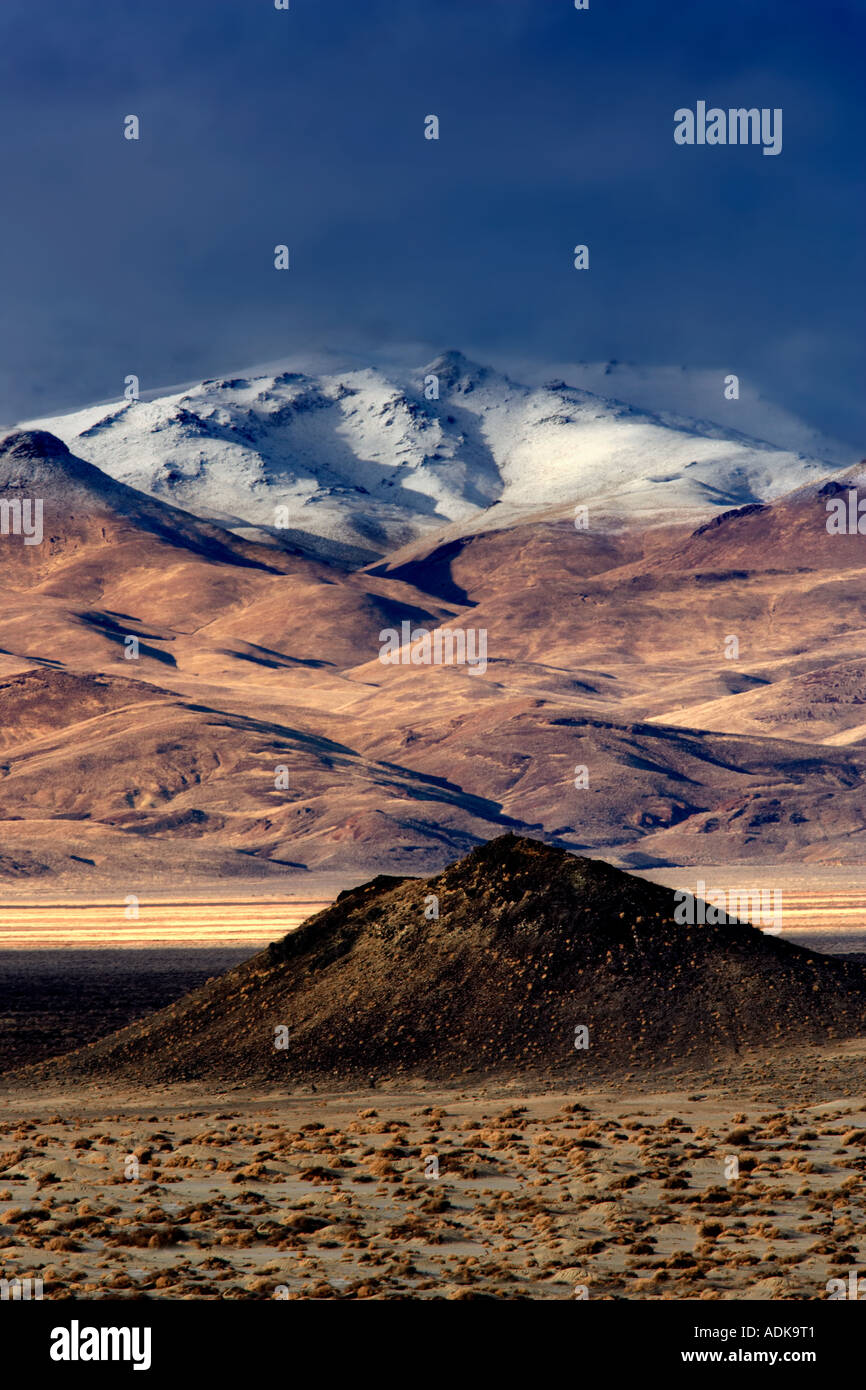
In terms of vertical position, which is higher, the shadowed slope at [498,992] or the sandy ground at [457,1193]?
Result: the shadowed slope at [498,992]

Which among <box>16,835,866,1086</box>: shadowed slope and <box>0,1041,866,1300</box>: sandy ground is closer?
<box>0,1041,866,1300</box>: sandy ground

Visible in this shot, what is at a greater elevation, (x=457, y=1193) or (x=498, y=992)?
(x=498, y=992)

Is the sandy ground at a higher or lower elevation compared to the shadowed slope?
lower

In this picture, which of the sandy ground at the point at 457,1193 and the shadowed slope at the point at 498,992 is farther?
the shadowed slope at the point at 498,992

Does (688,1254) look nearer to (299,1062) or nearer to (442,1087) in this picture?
(442,1087)

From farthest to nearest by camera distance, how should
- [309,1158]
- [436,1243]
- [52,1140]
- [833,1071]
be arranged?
[833,1071]
[52,1140]
[309,1158]
[436,1243]

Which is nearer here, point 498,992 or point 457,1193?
point 457,1193

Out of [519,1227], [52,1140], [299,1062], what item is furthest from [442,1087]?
[519,1227]
